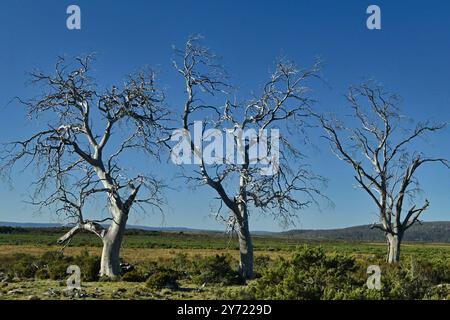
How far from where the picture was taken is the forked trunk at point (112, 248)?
71.3 feet

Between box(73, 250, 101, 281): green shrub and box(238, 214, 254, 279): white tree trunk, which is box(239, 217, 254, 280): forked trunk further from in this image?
box(73, 250, 101, 281): green shrub

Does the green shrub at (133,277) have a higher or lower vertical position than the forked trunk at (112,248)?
lower

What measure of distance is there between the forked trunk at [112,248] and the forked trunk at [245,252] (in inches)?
190

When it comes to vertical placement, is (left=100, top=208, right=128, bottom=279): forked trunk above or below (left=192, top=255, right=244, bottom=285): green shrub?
above

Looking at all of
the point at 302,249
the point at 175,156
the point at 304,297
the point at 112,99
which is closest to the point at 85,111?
the point at 112,99

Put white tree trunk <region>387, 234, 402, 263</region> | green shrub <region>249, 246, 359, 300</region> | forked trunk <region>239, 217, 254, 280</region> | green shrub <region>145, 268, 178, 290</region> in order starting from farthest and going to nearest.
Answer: white tree trunk <region>387, 234, 402, 263</region>
forked trunk <region>239, 217, 254, 280</region>
green shrub <region>145, 268, 178, 290</region>
green shrub <region>249, 246, 359, 300</region>

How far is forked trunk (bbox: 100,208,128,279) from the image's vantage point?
2172 centimetres

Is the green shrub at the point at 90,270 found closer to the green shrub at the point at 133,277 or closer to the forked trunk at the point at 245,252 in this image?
the green shrub at the point at 133,277

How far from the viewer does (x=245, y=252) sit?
2328cm

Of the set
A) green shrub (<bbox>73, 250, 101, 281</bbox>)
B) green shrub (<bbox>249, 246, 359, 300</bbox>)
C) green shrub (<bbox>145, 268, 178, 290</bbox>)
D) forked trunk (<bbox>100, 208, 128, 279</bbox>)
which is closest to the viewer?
green shrub (<bbox>249, 246, 359, 300</bbox>)

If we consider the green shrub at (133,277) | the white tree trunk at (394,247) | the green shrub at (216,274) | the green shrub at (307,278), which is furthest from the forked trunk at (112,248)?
the white tree trunk at (394,247)

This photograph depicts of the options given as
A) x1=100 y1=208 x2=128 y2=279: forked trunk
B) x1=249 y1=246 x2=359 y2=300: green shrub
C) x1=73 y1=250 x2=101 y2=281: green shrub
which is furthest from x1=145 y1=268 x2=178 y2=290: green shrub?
x1=249 y1=246 x2=359 y2=300: green shrub

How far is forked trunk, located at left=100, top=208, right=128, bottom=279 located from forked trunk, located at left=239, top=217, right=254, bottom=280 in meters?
4.83
